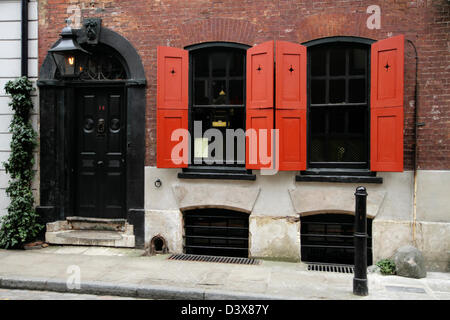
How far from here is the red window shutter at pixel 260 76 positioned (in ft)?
22.3

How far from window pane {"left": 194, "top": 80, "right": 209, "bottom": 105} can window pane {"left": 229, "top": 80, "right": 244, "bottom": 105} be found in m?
0.45

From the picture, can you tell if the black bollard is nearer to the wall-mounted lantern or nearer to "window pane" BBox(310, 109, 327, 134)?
"window pane" BBox(310, 109, 327, 134)

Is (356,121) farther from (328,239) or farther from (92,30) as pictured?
(92,30)

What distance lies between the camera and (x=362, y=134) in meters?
6.95

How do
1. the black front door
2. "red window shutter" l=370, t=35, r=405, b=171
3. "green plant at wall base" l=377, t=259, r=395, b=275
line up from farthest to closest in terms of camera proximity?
the black front door < "red window shutter" l=370, t=35, r=405, b=171 < "green plant at wall base" l=377, t=259, r=395, b=275

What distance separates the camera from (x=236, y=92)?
24.0 feet

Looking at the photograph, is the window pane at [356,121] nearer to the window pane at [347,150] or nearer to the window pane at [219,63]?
the window pane at [347,150]

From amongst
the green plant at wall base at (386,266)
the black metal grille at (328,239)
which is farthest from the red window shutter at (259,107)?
the green plant at wall base at (386,266)

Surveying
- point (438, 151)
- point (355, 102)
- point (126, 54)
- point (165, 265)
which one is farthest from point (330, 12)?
point (165, 265)

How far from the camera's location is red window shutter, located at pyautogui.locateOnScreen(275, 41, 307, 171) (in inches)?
267

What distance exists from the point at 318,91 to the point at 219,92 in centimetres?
173

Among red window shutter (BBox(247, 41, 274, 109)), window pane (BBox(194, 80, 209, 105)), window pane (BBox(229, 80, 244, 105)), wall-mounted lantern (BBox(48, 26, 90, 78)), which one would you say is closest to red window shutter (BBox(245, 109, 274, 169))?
red window shutter (BBox(247, 41, 274, 109))

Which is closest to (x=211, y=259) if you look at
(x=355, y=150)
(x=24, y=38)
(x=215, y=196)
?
(x=215, y=196)

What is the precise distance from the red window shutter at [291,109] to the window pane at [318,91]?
34 centimetres
